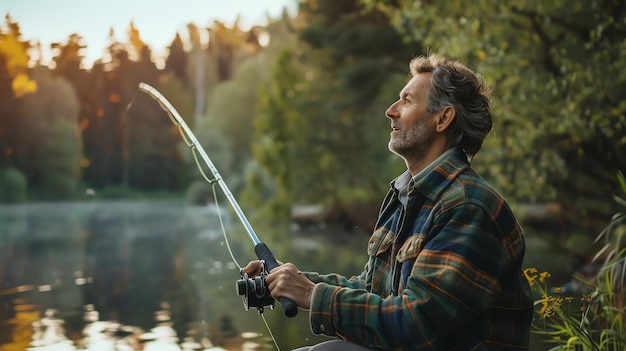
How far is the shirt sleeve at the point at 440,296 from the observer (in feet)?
6.31

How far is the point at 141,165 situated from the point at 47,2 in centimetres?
589

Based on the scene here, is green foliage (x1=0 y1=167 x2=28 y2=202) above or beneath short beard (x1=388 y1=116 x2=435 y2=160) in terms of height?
beneath

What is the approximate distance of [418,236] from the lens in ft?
6.72

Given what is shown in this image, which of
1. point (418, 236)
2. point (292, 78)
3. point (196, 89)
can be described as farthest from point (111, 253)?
point (196, 89)

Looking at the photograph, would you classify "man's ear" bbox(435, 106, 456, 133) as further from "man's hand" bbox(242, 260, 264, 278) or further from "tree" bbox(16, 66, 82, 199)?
"tree" bbox(16, 66, 82, 199)

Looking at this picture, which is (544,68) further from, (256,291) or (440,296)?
(440,296)

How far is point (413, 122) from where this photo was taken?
223cm

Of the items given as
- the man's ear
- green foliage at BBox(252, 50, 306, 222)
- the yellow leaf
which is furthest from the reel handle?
the yellow leaf

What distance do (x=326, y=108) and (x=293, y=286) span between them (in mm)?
15059

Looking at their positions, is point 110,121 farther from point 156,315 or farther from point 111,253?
point 156,315

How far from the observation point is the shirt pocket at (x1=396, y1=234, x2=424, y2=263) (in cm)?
203

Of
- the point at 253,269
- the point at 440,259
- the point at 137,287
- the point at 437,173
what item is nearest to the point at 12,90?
the point at 137,287

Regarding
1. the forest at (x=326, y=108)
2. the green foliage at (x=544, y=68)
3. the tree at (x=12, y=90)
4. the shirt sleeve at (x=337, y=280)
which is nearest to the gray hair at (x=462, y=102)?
the shirt sleeve at (x=337, y=280)

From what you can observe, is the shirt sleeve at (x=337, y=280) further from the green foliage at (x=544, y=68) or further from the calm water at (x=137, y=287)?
the green foliage at (x=544, y=68)
